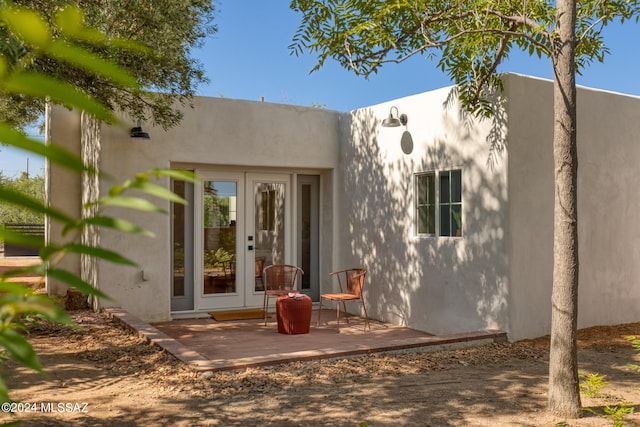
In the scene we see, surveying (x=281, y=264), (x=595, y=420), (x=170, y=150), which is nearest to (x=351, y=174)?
(x=281, y=264)

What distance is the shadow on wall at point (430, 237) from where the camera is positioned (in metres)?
6.51

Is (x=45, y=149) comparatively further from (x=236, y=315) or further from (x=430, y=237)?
(x=236, y=315)

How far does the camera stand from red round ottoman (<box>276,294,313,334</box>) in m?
7.27

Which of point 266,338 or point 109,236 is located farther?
point 109,236

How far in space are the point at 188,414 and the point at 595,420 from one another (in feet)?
9.25

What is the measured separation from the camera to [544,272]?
6.69 metres

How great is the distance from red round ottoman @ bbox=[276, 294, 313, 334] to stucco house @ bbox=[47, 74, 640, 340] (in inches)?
54.8

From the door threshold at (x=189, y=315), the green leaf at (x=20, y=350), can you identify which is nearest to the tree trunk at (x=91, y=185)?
the door threshold at (x=189, y=315)

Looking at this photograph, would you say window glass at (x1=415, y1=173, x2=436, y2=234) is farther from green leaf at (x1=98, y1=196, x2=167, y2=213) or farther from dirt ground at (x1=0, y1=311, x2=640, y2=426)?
green leaf at (x1=98, y1=196, x2=167, y2=213)

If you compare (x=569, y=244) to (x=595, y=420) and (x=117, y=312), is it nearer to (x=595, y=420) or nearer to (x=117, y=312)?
(x=595, y=420)

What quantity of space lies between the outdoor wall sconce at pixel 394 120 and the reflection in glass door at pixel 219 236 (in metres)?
2.74

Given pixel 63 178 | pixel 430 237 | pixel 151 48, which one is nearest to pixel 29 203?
pixel 151 48

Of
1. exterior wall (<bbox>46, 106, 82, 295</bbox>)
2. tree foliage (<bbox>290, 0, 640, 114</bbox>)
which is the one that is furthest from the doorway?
tree foliage (<bbox>290, 0, 640, 114</bbox>)

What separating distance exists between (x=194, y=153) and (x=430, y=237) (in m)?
3.56
